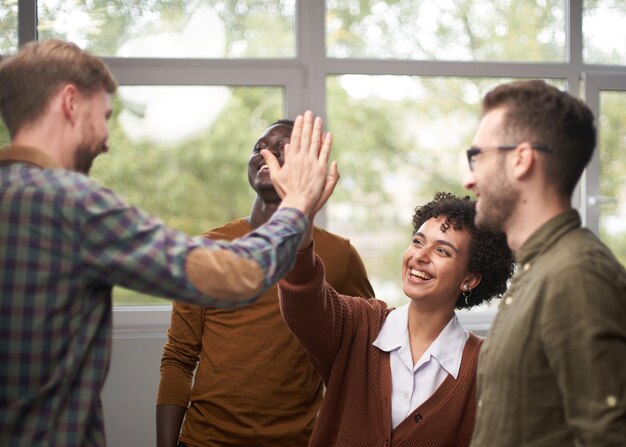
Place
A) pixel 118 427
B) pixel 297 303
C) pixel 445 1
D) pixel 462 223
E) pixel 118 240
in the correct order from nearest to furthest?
1. pixel 118 240
2. pixel 297 303
3. pixel 462 223
4. pixel 118 427
5. pixel 445 1

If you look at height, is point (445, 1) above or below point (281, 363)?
above

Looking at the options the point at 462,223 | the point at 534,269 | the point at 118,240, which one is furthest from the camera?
the point at 462,223

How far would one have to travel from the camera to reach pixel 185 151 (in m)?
4.17

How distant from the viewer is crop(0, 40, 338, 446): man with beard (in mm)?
1430

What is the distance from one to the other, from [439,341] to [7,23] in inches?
112

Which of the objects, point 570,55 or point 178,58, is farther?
point 570,55

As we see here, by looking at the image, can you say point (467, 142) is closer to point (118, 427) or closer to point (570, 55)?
point (570, 55)

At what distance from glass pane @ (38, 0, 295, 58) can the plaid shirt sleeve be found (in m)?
2.78

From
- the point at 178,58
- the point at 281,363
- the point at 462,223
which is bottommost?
the point at 281,363

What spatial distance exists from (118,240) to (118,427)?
2720 mm

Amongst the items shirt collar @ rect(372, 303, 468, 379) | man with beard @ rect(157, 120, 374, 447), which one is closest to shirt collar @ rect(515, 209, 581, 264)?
shirt collar @ rect(372, 303, 468, 379)

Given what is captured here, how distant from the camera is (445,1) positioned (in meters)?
4.48

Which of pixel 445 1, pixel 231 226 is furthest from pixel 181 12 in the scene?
pixel 231 226

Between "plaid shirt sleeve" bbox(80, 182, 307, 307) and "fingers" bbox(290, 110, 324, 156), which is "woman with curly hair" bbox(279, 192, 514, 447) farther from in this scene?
"plaid shirt sleeve" bbox(80, 182, 307, 307)
